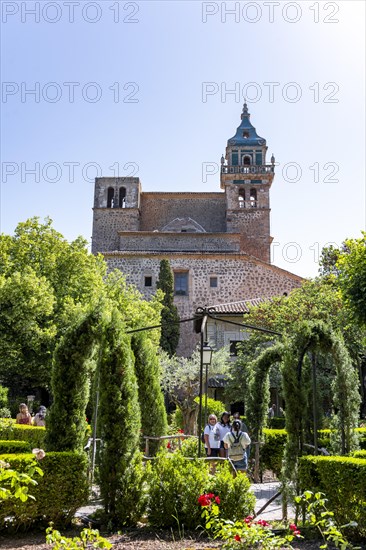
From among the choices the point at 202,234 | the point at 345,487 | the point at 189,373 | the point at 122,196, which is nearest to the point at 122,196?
the point at 122,196

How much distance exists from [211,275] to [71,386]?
2911cm

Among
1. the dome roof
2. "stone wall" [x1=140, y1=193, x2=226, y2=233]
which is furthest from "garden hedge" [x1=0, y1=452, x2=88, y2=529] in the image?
the dome roof

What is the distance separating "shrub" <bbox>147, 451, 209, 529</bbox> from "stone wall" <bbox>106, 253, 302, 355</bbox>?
28139 mm

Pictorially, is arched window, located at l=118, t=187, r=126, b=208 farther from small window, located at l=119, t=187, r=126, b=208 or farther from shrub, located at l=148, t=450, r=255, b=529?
shrub, located at l=148, t=450, r=255, b=529

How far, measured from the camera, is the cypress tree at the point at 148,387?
31.4 feet

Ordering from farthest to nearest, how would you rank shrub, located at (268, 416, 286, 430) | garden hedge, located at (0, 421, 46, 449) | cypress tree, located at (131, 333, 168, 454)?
1. shrub, located at (268, 416, 286, 430)
2. garden hedge, located at (0, 421, 46, 449)
3. cypress tree, located at (131, 333, 168, 454)

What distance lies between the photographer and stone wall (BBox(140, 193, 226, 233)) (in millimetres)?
45000

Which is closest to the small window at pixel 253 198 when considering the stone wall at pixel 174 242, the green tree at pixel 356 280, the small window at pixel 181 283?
the stone wall at pixel 174 242

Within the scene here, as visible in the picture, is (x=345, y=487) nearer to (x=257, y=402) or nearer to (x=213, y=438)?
(x=213, y=438)

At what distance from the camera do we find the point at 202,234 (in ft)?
128

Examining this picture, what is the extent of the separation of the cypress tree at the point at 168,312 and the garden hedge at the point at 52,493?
2559 centimetres

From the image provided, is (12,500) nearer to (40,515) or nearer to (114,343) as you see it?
(40,515)

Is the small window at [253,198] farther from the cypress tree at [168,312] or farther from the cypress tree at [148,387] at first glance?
the cypress tree at [148,387]

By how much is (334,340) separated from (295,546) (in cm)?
277
